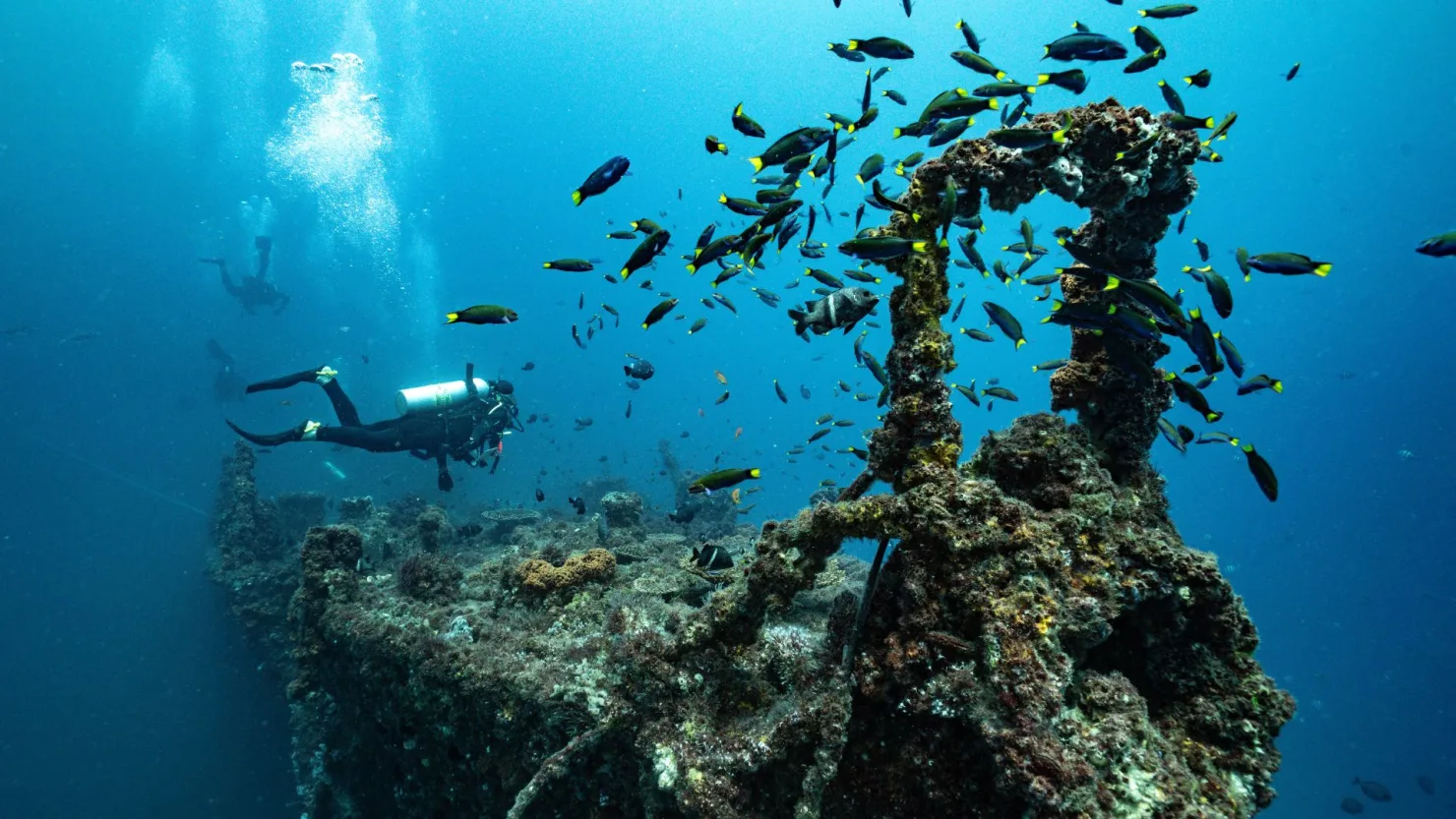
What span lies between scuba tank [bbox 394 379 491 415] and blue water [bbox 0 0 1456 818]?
20.0 ft

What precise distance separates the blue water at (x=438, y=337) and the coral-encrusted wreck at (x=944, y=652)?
501 inches

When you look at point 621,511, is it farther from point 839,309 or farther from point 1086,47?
point 1086,47

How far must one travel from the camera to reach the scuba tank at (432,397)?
573 inches

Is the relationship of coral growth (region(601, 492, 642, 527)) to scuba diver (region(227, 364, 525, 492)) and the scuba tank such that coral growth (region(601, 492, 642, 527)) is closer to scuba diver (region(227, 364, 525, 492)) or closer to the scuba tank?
scuba diver (region(227, 364, 525, 492))

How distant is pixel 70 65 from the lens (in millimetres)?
85312

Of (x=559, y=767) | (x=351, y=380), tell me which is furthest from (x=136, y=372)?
(x=559, y=767)

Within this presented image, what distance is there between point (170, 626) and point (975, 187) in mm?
32784

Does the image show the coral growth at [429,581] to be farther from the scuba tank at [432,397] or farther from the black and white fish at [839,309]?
the scuba tank at [432,397]

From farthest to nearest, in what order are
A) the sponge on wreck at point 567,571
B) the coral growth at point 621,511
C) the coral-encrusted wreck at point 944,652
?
the coral growth at point 621,511 < the sponge on wreck at point 567,571 < the coral-encrusted wreck at point 944,652

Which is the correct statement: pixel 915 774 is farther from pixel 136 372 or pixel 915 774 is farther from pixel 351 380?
pixel 136 372

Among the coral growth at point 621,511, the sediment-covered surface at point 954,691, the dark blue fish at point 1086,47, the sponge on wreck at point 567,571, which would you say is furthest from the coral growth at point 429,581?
the dark blue fish at point 1086,47

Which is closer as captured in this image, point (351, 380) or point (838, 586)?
point (838, 586)

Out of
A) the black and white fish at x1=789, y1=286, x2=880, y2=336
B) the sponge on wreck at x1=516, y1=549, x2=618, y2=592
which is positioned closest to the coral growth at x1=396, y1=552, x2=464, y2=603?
the sponge on wreck at x1=516, y1=549, x2=618, y2=592

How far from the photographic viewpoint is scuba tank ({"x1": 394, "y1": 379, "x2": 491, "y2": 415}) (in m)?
14.5
